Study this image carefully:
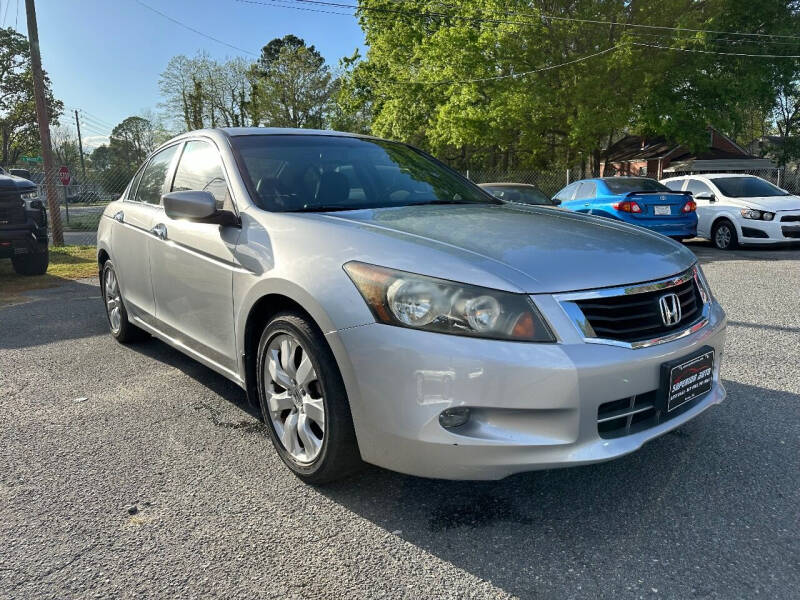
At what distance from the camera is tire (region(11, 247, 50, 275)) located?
9.17m

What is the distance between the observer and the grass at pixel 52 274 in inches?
309

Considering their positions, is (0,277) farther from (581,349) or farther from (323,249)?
(581,349)

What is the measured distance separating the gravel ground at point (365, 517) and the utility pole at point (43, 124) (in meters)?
11.2

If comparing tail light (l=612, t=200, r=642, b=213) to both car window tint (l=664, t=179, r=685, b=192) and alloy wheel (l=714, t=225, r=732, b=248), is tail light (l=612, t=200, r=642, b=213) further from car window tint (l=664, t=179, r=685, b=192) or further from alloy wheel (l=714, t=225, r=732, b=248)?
car window tint (l=664, t=179, r=685, b=192)

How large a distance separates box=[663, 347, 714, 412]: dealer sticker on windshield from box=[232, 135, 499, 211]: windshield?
5.31 ft

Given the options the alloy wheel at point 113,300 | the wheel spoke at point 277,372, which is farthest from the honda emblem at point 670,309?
the alloy wheel at point 113,300

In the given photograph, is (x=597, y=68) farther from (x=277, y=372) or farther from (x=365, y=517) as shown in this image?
(x=365, y=517)

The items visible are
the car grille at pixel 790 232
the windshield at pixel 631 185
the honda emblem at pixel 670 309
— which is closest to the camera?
the honda emblem at pixel 670 309

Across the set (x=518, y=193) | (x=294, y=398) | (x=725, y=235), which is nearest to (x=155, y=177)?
(x=294, y=398)

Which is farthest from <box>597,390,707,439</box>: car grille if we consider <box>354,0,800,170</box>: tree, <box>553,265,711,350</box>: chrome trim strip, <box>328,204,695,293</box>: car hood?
<box>354,0,800,170</box>: tree

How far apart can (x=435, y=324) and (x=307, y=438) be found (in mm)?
848

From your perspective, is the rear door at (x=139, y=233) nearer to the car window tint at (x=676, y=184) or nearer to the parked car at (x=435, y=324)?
the parked car at (x=435, y=324)

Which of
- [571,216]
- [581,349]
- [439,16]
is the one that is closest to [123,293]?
[571,216]

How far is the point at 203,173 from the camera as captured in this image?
3564mm
